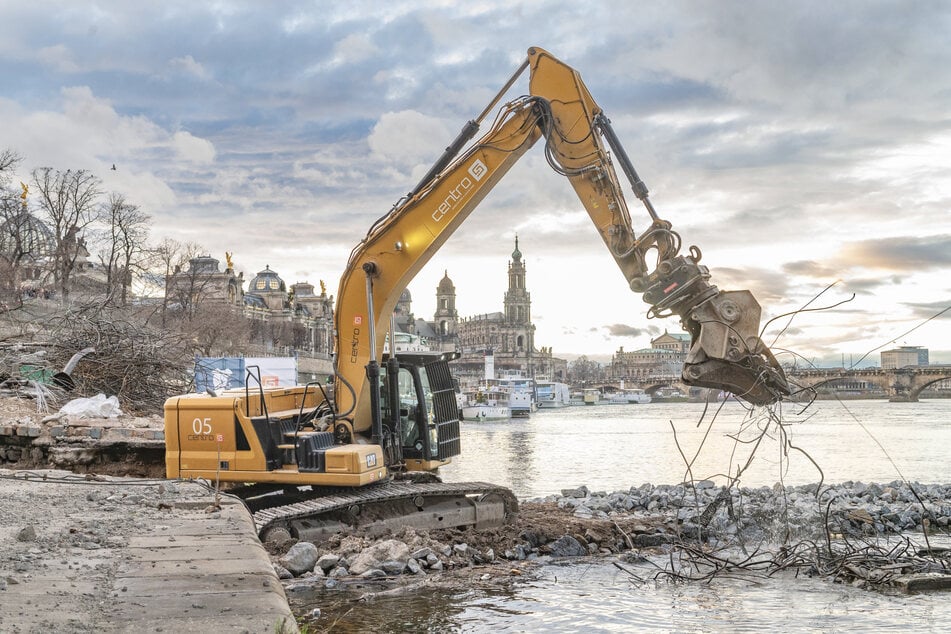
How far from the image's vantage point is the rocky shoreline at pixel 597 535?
29.1 ft

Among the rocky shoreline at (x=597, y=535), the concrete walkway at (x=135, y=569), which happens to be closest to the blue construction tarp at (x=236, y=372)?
the rocky shoreline at (x=597, y=535)

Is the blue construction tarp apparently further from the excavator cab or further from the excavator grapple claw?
the excavator grapple claw

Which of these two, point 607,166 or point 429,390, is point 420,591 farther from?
point 607,166

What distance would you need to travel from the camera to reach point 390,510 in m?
10.2

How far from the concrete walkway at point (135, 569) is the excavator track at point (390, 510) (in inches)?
89.9

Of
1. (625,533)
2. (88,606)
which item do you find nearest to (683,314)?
(625,533)

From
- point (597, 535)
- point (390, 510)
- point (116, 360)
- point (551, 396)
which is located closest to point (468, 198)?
point (390, 510)

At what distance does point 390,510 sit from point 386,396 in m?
1.24

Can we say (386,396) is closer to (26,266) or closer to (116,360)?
(116,360)

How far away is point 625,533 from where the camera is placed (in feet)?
35.6

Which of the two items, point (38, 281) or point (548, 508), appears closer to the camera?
point (548, 508)

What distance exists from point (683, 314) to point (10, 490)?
5.98 meters

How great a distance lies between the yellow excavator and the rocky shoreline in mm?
443

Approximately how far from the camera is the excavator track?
932 centimetres
